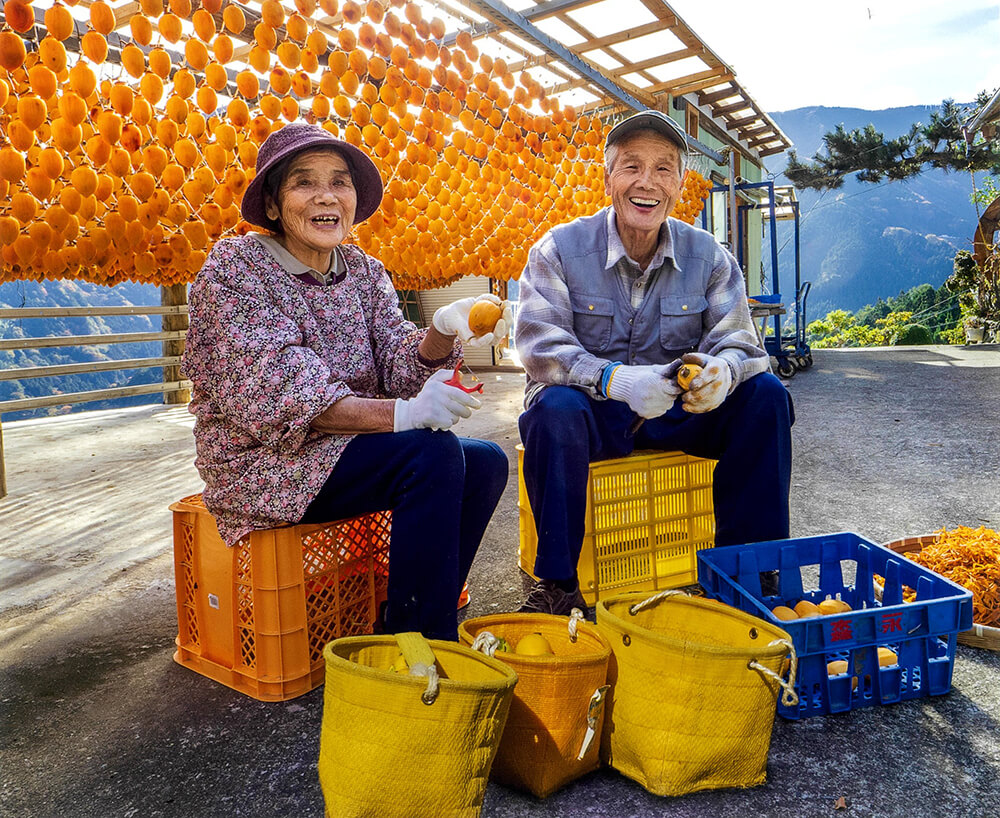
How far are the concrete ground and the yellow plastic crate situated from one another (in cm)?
32

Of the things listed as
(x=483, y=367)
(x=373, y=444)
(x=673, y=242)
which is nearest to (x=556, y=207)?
(x=673, y=242)

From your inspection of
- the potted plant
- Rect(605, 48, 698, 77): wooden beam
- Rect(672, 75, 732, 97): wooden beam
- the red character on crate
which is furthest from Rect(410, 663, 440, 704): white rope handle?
the potted plant

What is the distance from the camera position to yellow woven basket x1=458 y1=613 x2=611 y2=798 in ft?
4.29

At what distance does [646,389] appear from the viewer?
77.0 inches

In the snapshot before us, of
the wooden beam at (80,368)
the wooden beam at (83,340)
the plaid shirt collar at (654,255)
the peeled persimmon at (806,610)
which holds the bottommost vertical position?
the peeled persimmon at (806,610)

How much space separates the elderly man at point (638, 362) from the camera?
6.57 feet

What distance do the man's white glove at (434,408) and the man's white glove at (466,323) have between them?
243 millimetres

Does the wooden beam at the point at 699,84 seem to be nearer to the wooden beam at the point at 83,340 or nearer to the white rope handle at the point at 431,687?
the wooden beam at the point at 83,340

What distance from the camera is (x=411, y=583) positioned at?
1717mm

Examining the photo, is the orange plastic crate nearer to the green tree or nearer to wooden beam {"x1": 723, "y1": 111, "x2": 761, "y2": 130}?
wooden beam {"x1": 723, "y1": 111, "x2": 761, "y2": 130}

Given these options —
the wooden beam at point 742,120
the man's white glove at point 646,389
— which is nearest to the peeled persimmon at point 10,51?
the man's white glove at point 646,389

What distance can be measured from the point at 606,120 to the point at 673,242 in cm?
458

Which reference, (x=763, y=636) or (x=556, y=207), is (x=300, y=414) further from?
(x=556, y=207)

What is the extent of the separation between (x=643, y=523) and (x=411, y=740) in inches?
50.7
